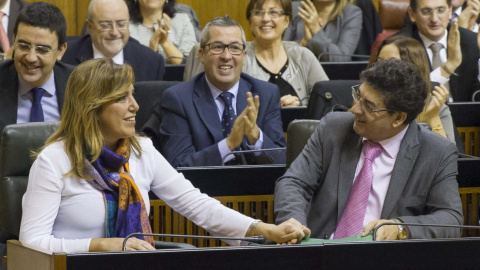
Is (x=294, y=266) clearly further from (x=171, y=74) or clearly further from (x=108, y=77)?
(x=171, y=74)

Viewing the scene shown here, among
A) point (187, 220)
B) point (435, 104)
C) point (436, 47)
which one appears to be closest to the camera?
point (187, 220)

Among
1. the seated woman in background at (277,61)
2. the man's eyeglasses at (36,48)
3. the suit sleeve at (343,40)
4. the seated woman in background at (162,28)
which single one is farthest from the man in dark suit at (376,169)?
the suit sleeve at (343,40)

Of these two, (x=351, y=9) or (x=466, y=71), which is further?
(x=351, y=9)

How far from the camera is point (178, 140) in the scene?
10.1 ft

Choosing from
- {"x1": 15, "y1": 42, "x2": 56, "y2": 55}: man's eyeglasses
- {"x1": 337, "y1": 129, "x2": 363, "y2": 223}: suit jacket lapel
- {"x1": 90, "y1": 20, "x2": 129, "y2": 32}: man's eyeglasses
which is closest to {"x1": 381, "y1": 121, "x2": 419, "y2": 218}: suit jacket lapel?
{"x1": 337, "y1": 129, "x2": 363, "y2": 223}: suit jacket lapel

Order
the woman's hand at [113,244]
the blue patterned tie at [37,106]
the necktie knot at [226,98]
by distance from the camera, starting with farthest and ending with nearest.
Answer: the necktie knot at [226,98] < the blue patterned tie at [37,106] < the woman's hand at [113,244]

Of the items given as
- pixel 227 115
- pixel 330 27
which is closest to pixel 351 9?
pixel 330 27

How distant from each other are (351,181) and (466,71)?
199 cm

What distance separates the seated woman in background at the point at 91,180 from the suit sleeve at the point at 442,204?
362 millimetres

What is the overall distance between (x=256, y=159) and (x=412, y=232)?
0.92 metres

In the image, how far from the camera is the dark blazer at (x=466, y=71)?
161 inches

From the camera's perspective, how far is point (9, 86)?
3.16 metres

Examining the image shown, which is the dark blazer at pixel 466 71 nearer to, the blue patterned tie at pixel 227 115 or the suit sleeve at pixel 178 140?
the blue patterned tie at pixel 227 115

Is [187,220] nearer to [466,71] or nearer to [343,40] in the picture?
[466,71]
